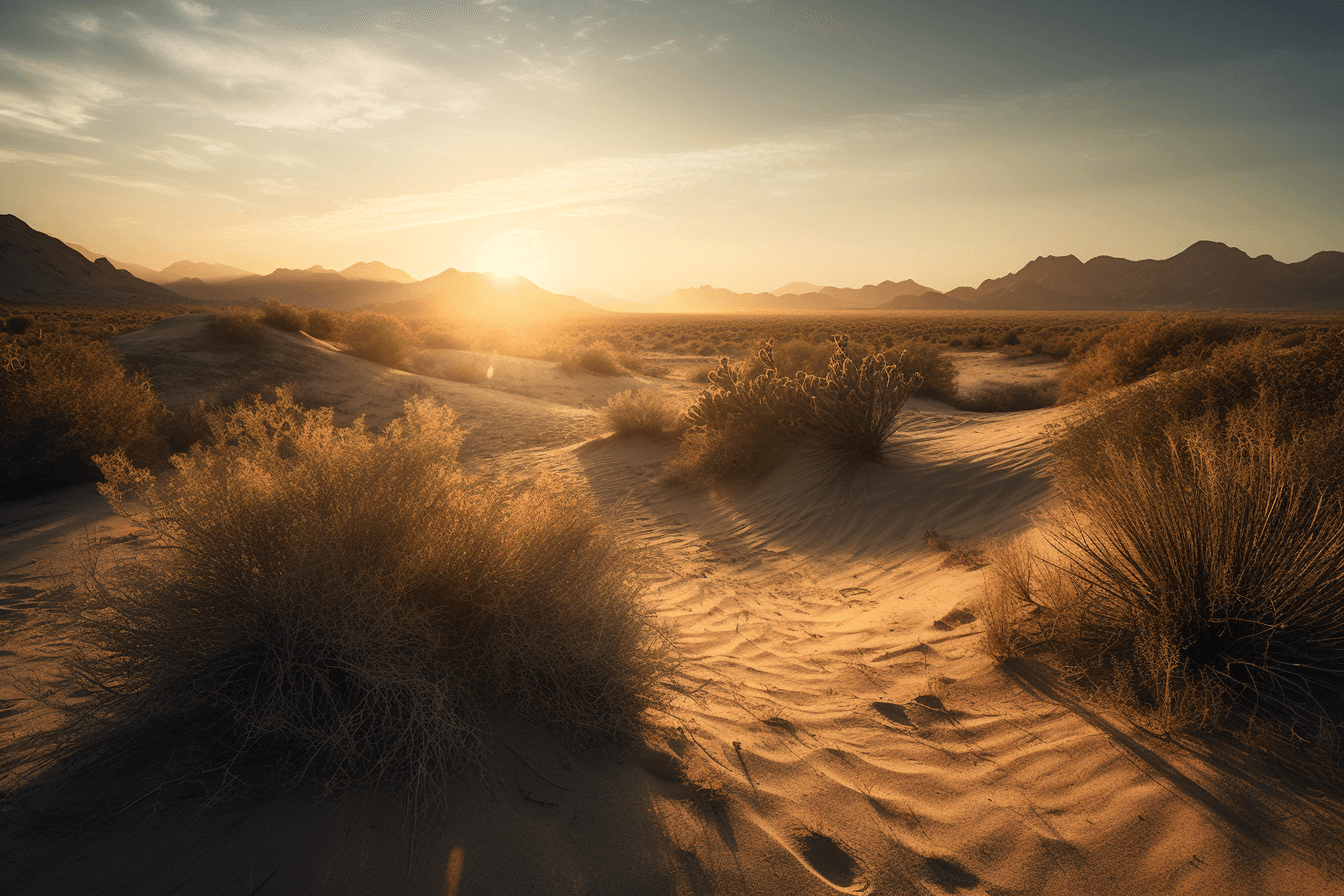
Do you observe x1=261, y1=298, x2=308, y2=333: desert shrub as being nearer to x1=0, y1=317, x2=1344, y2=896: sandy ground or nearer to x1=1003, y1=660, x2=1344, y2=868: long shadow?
x1=0, y1=317, x2=1344, y2=896: sandy ground

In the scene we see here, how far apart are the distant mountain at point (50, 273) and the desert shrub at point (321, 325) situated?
202 ft

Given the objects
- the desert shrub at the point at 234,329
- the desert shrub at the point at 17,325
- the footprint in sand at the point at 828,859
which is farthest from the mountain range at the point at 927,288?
the footprint in sand at the point at 828,859

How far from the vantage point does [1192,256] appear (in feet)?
407

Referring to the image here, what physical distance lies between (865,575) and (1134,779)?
2960 mm

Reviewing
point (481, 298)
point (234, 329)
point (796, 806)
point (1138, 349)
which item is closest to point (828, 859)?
point (796, 806)

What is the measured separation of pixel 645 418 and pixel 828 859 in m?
8.21

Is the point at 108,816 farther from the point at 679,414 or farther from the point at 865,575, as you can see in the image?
the point at 679,414

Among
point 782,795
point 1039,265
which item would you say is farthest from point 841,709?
point 1039,265

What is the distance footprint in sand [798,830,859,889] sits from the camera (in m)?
2.06

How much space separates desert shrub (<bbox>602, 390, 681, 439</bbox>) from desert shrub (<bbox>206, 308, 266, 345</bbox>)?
1018cm

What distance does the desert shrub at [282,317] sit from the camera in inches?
638

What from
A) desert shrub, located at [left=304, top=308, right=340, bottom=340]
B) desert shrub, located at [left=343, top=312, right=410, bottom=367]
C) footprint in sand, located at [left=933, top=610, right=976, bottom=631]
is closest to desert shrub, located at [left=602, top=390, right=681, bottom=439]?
footprint in sand, located at [left=933, top=610, right=976, bottom=631]

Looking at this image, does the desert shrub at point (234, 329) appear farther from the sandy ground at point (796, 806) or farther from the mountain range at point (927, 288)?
the mountain range at point (927, 288)

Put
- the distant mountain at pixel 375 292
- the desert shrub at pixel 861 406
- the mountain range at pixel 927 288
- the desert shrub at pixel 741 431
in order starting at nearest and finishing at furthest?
the desert shrub at pixel 861 406
the desert shrub at pixel 741 431
the mountain range at pixel 927 288
the distant mountain at pixel 375 292
